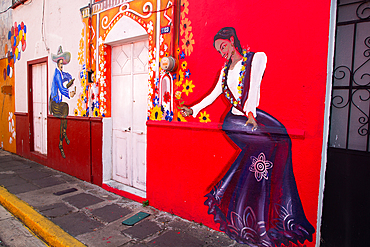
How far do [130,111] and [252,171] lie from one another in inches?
101

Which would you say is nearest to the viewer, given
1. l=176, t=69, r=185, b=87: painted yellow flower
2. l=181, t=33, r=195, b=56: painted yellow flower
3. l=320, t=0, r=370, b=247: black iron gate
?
l=320, t=0, r=370, b=247: black iron gate

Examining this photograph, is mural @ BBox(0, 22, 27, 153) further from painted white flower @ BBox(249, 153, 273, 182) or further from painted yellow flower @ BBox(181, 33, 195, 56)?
painted white flower @ BBox(249, 153, 273, 182)

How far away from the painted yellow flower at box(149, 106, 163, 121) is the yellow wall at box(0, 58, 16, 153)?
262 inches

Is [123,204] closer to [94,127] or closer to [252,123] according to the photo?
[94,127]

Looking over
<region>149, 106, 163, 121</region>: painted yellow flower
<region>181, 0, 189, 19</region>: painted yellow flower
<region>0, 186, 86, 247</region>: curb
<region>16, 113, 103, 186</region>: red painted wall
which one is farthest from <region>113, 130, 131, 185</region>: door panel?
<region>181, 0, 189, 19</region>: painted yellow flower

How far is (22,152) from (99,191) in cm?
459

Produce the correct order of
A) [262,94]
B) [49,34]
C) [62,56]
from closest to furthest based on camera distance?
1. [262,94]
2. [62,56]
3. [49,34]

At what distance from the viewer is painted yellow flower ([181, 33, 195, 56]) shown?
3.31 metres

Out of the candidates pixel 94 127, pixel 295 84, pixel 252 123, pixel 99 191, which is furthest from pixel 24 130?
pixel 295 84

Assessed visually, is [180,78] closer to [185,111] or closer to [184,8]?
[185,111]

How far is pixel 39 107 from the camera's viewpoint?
697 centimetres

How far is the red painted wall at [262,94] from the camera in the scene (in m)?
2.36

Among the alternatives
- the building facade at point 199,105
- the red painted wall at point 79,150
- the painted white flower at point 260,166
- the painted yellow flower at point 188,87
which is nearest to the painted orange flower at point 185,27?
the building facade at point 199,105

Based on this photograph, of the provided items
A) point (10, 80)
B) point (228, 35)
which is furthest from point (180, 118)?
point (10, 80)
